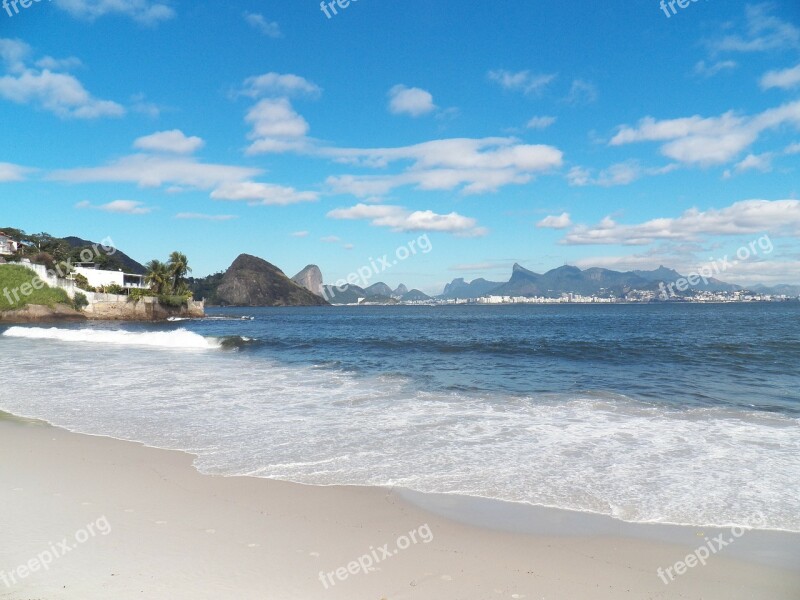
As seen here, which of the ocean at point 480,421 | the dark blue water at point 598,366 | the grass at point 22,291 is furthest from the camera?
the grass at point 22,291

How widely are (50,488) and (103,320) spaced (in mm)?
59120

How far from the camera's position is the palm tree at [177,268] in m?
71.5

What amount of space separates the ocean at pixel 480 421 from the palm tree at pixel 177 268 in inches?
2006

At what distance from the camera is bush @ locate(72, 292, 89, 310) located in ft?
180

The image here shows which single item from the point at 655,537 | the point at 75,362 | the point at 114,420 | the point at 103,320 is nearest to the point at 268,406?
the point at 114,420

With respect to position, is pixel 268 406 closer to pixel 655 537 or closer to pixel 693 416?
pixel 655 537

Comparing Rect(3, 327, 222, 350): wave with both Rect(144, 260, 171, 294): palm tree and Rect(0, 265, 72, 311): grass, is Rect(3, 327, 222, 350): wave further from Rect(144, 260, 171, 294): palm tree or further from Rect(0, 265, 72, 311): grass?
Rect(144, 260, 171, 294): palm tree

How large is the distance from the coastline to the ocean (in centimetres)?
59

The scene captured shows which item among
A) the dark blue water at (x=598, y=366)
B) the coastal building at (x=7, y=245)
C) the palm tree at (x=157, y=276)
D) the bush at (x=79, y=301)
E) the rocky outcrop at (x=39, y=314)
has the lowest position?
the dark blue water at (x=598, y=366)

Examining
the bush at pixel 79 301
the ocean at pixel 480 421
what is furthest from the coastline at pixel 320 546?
the bush at pixel 79 301

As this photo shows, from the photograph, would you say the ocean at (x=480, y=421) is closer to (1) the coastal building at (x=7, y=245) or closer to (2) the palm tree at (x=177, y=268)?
(2) the palm tree at (x=177, y=268)

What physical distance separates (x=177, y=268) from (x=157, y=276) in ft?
13.3

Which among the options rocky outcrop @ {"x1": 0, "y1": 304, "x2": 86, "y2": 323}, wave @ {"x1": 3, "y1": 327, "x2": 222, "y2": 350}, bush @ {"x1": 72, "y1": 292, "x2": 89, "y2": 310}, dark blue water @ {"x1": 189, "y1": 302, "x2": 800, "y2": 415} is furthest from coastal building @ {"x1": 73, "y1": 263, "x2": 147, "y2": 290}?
dark blue water @ {"x1": 189, "y1": 302, "x2": 800, "y2": 415}

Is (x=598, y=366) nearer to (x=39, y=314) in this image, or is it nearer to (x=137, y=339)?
(x=137, y=339)
